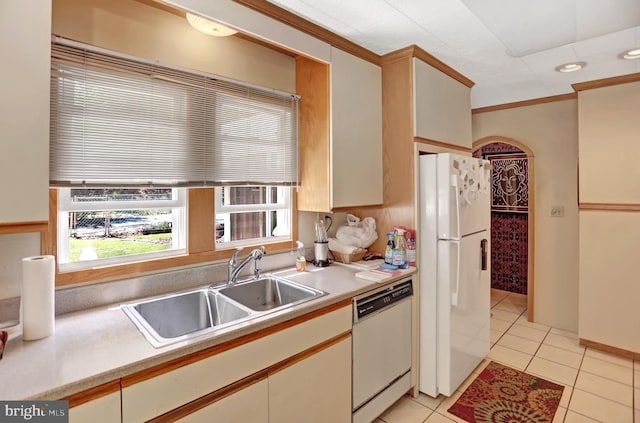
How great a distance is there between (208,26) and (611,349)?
398 centimetres

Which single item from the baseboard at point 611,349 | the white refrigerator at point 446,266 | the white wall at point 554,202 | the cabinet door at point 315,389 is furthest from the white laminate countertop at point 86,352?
the white wall at point 554,202

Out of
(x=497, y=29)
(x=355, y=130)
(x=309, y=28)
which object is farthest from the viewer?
(x=355, y=130)

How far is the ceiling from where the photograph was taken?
1693 millimetres

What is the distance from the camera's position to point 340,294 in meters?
1.74

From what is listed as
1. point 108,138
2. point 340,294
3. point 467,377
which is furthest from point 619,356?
point 108,138

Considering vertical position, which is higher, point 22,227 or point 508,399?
point 22,227

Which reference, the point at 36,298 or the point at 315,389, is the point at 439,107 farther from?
the point at 36,298

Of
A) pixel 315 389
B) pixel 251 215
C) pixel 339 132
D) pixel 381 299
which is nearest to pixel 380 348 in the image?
pixel 381 299

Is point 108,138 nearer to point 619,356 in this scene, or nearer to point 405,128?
point 405,128

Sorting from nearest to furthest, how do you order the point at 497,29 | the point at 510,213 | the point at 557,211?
1. the point at 497,29
2. the point at 557,211
3. the point at 510,213

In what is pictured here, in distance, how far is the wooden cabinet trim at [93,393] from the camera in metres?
0.95

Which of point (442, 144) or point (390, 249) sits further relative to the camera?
point (442, 144)

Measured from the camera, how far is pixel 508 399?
2.28 metres

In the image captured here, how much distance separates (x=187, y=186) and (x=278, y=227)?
0.83m
